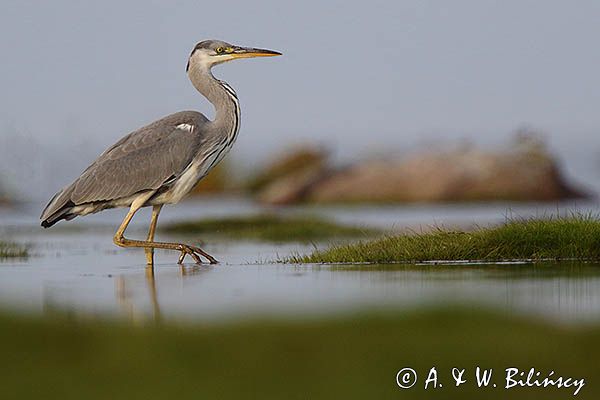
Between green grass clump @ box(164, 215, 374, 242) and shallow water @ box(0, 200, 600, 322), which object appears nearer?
shallow water @ box(0, 200, 600, 322)

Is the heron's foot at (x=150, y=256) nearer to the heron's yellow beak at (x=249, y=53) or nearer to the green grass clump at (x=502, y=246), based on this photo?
the green grass clump at (x=502, y=246)

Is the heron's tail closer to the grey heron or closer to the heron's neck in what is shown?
the grey heron

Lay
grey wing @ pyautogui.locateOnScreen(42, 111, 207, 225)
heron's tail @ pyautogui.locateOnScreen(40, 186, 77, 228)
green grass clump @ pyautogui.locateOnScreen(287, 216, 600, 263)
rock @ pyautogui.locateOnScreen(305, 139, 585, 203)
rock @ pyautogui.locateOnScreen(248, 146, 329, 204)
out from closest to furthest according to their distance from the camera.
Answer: green grass clump @ pyautogui.locateOnScreen(287, 216, 600, 263) → grey wing @ pyautogui.locateOnScreen(42, 111, 207, 225) → heron's tail @ pyautogui.locateOnScreen(40, 186, 77, 228) → rock @ pyautogui.locateOnScreen(305, 139, 585, 203) → rock @ pyautogui.locateOnScreen(248, 146, 329, 204)

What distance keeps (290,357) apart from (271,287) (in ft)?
11.1

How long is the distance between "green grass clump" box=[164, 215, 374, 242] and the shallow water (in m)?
5.05

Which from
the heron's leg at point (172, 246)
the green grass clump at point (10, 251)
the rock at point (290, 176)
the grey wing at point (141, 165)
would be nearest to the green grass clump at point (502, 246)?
the heron's leg at point (172, 246)

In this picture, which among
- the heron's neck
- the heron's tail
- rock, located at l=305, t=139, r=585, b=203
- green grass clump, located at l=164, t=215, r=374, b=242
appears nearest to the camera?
the heron's tail

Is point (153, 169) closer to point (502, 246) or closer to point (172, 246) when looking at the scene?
point (172, 246)

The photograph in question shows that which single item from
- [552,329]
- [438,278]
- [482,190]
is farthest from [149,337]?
[482,190]

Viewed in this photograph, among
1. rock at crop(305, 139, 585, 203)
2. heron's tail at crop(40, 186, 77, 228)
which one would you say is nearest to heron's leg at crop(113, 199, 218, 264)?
heron's tail at crop(40, 186, 77, 228)

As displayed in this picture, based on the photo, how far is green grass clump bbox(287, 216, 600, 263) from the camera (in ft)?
37.4

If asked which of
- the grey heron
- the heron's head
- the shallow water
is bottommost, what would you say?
the shallow water

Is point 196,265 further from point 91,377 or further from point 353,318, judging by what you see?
point 91,377

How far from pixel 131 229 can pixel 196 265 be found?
10.5 metres
